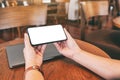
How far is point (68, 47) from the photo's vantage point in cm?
86

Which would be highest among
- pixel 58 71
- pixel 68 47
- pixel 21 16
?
pixel 21 16

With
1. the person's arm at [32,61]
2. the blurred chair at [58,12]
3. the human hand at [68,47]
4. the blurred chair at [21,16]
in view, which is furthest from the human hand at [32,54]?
the blurred chair at [58,12]

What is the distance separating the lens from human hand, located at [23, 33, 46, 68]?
0.70 m

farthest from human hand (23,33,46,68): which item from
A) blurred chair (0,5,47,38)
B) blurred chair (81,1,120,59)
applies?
blurred chair (81,1,120,59)

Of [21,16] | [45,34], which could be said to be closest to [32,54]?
[45,34]

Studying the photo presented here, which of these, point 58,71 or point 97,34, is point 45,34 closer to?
point 58,71

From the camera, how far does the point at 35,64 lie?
2.29ft

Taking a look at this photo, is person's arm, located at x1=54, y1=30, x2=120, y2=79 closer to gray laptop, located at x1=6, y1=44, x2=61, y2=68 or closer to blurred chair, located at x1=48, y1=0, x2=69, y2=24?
gray laptop, located at x1=6, y1=44, x2=61, y2=68

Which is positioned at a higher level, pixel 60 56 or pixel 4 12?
pixel 4 12

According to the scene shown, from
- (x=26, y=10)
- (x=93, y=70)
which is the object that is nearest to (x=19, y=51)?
(x=93, y=70)

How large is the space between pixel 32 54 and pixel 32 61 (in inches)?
1.4

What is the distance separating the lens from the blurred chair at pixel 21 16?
1.50 metres

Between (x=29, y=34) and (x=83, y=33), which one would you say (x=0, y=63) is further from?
(x=83, y=33)

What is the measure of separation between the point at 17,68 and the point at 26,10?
0.92 m
